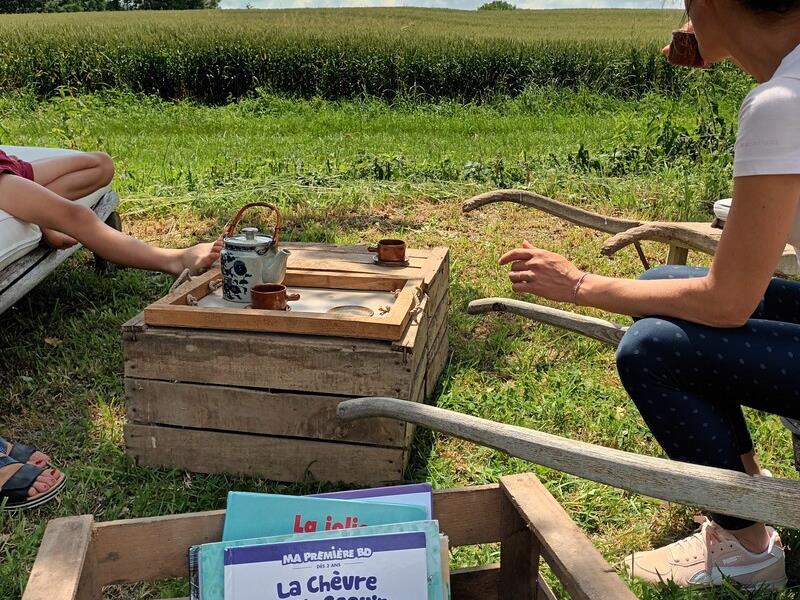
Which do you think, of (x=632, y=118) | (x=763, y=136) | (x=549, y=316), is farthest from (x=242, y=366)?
(x=632, y=118)

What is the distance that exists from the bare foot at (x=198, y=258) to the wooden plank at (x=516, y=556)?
1884 millimetres

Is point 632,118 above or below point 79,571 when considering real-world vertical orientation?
below

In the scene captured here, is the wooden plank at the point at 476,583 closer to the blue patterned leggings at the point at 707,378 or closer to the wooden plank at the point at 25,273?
the blue patterned leggings at the point at 707,378

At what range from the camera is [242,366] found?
8.27 feet

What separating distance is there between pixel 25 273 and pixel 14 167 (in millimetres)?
607

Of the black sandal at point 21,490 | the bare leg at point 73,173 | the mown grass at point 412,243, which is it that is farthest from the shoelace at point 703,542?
the bare leg at point 73,173

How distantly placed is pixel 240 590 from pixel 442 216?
4.63 metres

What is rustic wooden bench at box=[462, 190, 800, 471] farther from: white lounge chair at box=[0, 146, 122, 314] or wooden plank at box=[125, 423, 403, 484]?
white lounge chair at box=[0, 146, 122, 314]

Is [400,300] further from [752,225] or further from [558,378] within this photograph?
[752,225]

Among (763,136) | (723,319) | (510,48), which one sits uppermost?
(763,136)

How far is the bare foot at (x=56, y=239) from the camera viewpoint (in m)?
3.53

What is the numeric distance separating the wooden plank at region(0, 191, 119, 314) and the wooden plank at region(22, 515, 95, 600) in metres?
1.94

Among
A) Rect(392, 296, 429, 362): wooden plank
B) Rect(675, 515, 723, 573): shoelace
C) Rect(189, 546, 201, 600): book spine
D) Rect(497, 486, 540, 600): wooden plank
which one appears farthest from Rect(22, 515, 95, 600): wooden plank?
Rect(675, 515, 723, 573): shoelace

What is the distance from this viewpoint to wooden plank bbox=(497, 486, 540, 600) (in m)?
1.66
